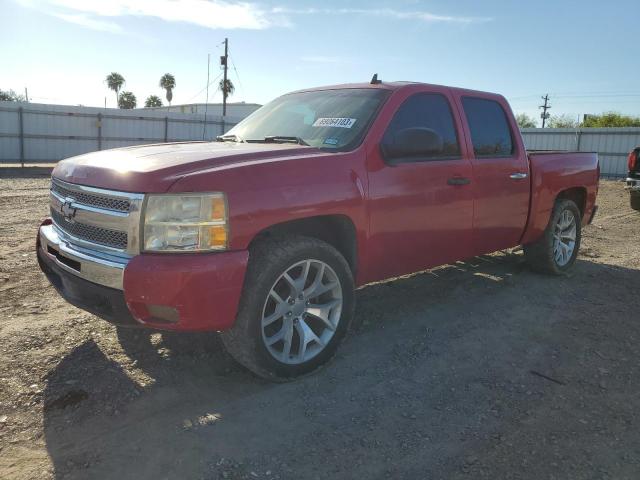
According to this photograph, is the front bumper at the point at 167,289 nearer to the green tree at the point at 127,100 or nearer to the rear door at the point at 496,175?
the rear door at the point at 496,175

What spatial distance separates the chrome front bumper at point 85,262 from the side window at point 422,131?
1981 mm

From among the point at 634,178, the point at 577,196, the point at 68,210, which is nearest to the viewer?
the point at 68,210

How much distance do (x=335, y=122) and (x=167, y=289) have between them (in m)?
1.85

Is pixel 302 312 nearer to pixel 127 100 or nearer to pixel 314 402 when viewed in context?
pixel 314 402

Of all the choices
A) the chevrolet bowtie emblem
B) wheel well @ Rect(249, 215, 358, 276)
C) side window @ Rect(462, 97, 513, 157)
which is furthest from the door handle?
the chevrolet bowtie emblem

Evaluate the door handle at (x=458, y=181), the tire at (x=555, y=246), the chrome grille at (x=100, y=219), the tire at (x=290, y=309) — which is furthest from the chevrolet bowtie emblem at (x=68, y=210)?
the tire at (x=555, y=246)

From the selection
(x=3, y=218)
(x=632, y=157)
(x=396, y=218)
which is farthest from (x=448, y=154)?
(x=632, y=157)

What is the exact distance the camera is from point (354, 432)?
9.41 feet

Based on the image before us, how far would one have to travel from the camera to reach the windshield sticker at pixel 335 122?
3.90 m

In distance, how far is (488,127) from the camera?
5.01 metres

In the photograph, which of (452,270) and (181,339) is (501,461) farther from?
(452,270)

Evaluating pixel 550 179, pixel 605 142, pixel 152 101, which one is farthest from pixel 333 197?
pixel 152 101

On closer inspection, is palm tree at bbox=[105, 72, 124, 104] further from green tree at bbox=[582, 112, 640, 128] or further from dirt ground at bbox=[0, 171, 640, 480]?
dirt ground at bbox=[0, 171, 640, 480]

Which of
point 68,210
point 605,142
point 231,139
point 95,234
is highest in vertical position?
point 605,142
